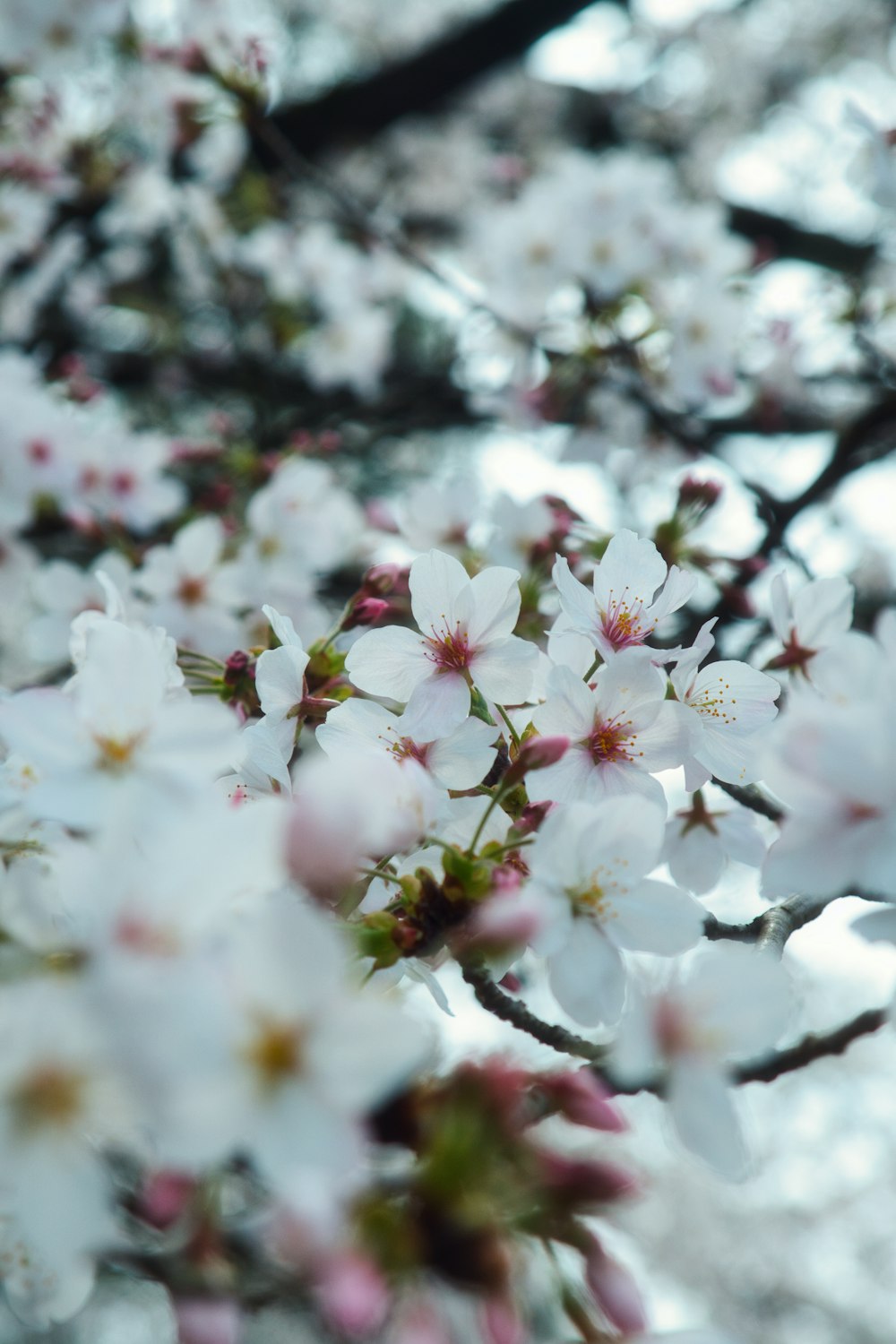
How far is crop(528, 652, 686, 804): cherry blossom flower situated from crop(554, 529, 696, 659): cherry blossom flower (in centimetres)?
5

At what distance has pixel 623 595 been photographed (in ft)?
3.20

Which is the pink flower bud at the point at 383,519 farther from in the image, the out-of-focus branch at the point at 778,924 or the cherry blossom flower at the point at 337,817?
the cherry blossom flower at the point at 337,817

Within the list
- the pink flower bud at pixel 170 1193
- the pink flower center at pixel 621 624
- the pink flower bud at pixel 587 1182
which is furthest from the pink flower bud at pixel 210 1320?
the pink flower center at pixel 621 624

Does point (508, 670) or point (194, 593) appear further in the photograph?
point (194, 593)

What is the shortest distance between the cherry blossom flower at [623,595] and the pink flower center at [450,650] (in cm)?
11

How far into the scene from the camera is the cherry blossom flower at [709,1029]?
67 cm

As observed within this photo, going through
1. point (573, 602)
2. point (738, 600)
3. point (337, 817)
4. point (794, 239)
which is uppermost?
point (337, 817)

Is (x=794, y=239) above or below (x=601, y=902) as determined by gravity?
below

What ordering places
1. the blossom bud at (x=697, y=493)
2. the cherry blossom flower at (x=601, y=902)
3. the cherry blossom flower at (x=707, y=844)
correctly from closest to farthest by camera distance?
the cherry blossom flower at (x=601, y=902) < the cherry blossom flower at (x=707, y=844) < the blossom bud at (x=697, y=493)

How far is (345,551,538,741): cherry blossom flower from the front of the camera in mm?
972

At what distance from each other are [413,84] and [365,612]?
3629 millimetres

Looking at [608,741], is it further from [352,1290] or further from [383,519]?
[383,519]

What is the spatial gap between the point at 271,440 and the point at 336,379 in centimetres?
96

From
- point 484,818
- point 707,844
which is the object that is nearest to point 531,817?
point 484,818
